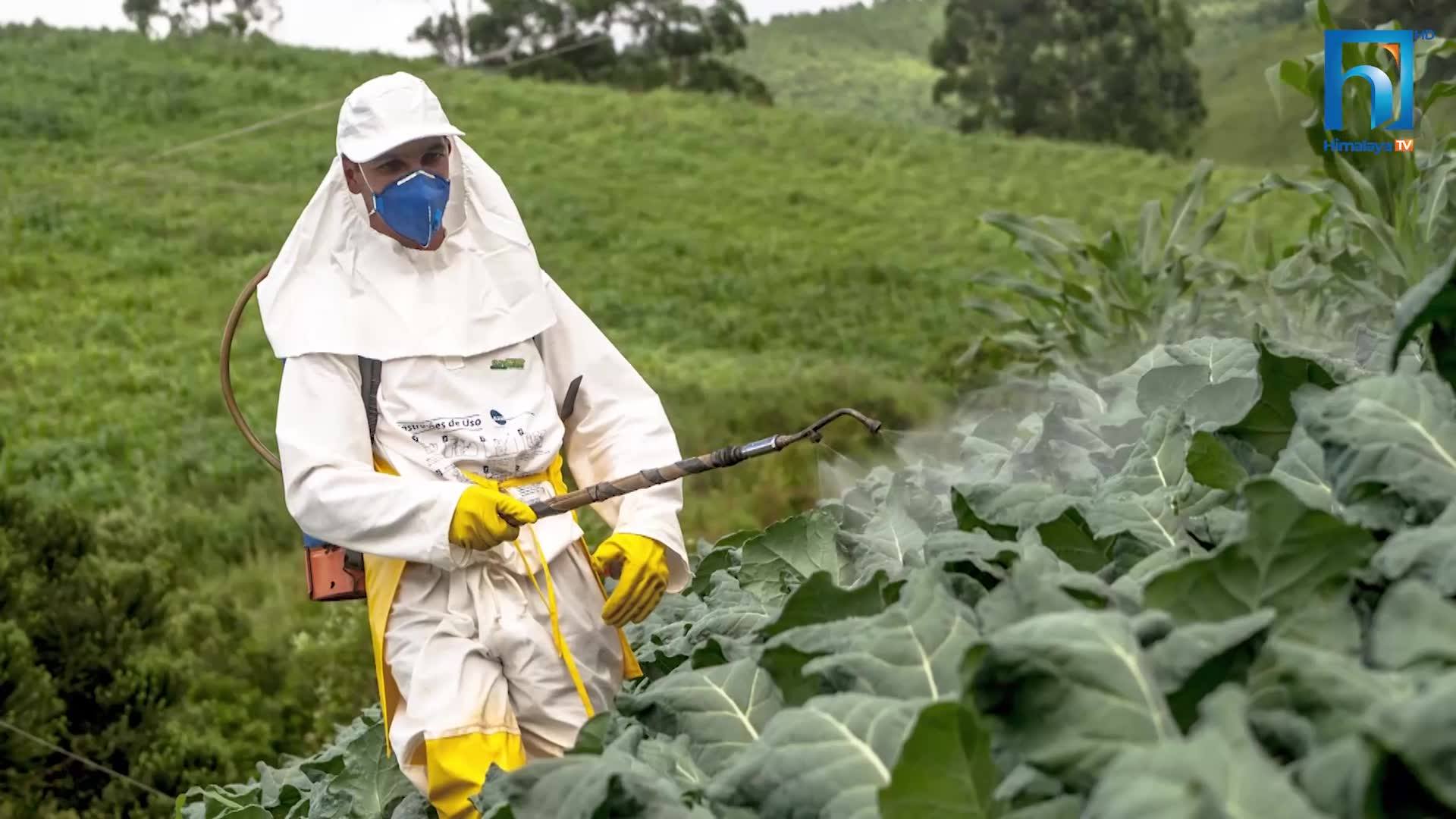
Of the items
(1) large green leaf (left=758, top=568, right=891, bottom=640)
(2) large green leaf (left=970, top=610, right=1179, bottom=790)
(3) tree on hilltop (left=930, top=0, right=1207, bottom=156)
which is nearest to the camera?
(2) large green leaf (left=970, top=610, right=1179, bottom=790)

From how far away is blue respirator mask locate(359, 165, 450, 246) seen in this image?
1.61 metres

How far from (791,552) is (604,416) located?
1.38 ft

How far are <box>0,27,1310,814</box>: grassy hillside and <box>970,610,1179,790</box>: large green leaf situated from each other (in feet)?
8.91

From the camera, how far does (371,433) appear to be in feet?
5.34

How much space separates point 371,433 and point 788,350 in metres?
3.46

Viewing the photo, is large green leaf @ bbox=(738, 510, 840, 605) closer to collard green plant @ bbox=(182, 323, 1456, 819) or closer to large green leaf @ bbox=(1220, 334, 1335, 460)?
collard green plant @ bbox=(182, 323, 1456, 819)

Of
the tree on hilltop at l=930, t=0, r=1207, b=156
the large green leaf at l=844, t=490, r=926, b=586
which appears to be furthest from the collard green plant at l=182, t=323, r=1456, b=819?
the tree on hilltop at l=930, t=0, r=1207, b=156

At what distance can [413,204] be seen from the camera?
63.7 inches

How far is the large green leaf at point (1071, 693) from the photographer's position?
0.64 m

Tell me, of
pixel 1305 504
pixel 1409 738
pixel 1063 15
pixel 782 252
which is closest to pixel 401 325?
pixel 1305 504

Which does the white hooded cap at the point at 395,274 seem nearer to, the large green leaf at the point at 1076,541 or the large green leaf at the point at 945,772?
the large green leaf at the point at 1076,541

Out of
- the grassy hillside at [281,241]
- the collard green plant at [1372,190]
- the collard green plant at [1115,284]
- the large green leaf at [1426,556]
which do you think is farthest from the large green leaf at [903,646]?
the collard green plant at [1115,284]

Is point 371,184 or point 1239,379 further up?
point 371,184

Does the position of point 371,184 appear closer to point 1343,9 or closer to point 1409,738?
point 1409,738
